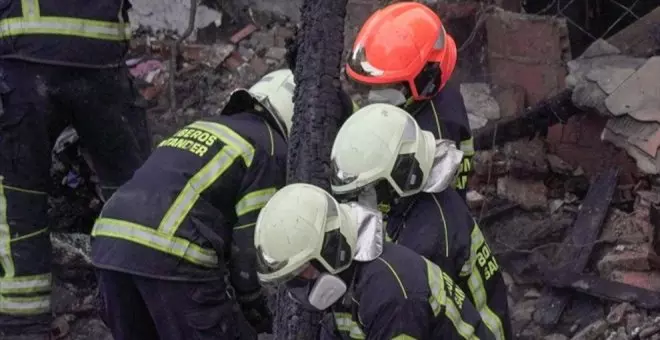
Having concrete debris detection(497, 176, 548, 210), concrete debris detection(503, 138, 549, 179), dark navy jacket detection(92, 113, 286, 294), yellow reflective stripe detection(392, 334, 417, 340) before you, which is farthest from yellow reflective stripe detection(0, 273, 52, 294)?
concrete debris detection(503, 138, 549, 179)

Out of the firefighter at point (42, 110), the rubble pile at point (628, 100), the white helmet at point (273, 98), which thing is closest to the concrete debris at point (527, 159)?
the rubble pile at point (628, 100)

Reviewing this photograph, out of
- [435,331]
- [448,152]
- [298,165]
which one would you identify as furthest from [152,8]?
[435,331]

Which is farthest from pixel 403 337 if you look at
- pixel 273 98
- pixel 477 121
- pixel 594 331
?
pixel 477 121

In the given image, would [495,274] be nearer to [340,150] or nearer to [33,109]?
[340,150]

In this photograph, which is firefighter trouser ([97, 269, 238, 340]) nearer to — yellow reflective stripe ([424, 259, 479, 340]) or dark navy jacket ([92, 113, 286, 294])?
dark navy jacket ([92, 113, 286, 294])

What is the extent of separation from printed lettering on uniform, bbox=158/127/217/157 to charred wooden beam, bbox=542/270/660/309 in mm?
2710

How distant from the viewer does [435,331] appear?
3961 mm

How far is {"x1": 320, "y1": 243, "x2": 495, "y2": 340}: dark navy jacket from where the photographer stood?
3818mm

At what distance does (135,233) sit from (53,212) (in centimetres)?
211

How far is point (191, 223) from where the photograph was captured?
4617 mm

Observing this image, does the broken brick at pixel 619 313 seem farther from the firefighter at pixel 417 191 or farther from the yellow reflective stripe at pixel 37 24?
the yellow reflective stripe at pixel 37 24

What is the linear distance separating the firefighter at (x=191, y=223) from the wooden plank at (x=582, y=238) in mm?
2347

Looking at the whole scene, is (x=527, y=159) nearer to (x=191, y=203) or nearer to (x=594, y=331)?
(x=594, y=331)

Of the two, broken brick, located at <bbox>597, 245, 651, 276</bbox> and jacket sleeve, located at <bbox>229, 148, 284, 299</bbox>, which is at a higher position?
jacket sleeve, located at <bbox>229, 148, 284, 299</bbox>
